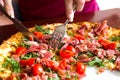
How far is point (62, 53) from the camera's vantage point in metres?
1.21

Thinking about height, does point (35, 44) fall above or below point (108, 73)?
above

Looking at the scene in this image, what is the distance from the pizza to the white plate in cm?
1

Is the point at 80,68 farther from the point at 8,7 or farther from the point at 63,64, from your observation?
the point at 8,7

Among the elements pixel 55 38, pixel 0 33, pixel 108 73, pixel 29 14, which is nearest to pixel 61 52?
pixel 55 38

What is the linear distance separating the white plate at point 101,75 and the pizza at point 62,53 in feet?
0.05

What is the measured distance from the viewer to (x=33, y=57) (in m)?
1.20

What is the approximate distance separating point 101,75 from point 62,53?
161 millimetres

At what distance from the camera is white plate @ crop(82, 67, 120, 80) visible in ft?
3.75

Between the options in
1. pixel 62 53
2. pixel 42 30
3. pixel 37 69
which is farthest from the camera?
pixel 42 30

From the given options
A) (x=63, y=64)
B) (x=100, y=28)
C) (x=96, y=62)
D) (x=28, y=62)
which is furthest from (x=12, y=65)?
(x=100, y=28)

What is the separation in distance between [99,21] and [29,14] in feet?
1.18

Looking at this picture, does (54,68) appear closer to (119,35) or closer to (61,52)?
(61,52)

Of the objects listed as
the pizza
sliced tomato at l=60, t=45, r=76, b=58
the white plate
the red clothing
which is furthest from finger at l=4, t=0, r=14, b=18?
the red clothing

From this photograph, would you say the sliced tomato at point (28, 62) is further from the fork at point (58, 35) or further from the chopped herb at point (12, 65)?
the fork at point (58, 35)
